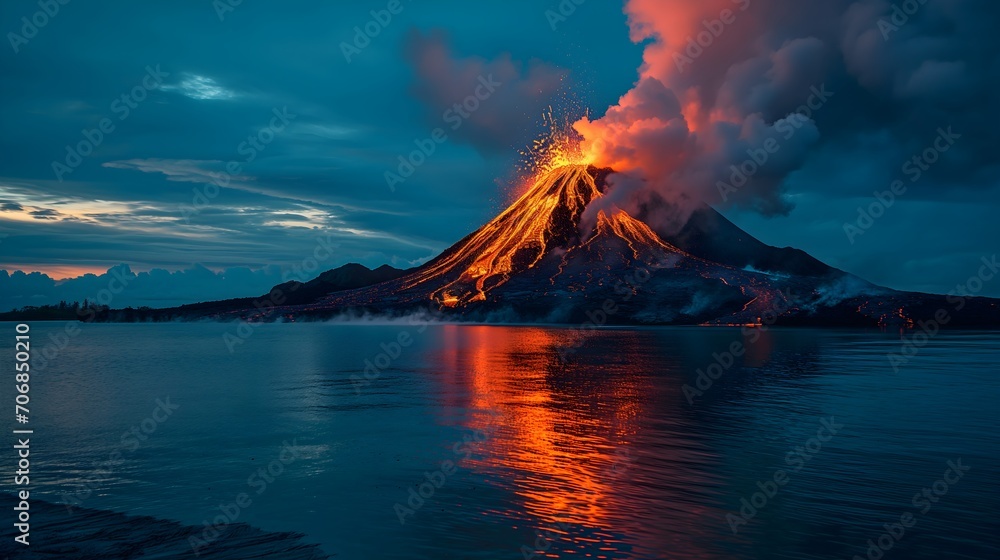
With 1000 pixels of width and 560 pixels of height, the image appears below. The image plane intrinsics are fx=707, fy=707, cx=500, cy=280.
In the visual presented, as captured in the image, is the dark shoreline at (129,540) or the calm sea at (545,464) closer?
the dark shoreline at (129,540)

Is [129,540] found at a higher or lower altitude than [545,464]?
higher

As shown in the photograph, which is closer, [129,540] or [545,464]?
[129,540]

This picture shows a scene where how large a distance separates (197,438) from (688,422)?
19.1 m

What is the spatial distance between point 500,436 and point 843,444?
12.0m

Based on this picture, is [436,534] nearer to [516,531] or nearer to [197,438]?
[516,531]

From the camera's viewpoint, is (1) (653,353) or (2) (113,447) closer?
(2) (113,447)

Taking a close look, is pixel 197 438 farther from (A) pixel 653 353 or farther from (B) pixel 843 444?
Answer: (A) pixel 653 353

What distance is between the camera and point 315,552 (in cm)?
1337

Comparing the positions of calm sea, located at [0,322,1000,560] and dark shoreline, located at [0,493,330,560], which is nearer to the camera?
dark shoreline, located at [0,493,330,560]

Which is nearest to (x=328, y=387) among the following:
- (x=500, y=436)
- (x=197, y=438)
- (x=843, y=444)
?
(x=197, y=438)

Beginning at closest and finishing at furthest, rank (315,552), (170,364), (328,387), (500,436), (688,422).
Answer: (315,552) → (500,436) → (688,422) → (328,387) → (170,364)

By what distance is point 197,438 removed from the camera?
25.9 meters

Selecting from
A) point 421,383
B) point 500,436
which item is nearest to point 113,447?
point 500,436

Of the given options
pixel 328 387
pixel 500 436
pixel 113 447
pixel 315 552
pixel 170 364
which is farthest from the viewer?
pixel 170 364
